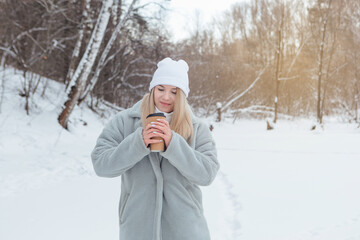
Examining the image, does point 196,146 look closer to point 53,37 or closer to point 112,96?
point 53,37

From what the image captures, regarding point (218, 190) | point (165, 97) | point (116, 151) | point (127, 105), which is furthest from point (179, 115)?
point (127, 105)

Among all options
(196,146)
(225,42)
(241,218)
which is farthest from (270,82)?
(196,146)

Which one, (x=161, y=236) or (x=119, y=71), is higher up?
(x=119, y=71)

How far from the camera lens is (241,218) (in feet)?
12.6

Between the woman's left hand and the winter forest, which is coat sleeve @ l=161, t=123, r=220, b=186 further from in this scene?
the winter forest

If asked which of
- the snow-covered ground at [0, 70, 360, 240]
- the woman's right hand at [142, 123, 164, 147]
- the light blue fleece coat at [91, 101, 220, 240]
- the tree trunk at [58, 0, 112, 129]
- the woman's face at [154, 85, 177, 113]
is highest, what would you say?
the tree trunk at [58, 0, 112, 129]

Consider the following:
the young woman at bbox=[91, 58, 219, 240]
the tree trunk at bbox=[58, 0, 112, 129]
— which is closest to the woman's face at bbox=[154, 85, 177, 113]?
the young woman at bbox=[91, 58, 219, 240]

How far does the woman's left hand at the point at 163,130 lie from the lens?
122cm

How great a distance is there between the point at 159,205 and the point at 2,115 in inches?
319

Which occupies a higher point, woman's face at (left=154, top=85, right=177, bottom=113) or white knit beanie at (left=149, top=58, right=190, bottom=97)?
white knit beanie at (left=149, top=58, right=190, bottom=97)

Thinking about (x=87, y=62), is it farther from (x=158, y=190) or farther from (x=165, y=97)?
(x=158, y=190)

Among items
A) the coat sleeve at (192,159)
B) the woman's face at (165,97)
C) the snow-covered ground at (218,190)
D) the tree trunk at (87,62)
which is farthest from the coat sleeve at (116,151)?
the tree trunk at (87,62)

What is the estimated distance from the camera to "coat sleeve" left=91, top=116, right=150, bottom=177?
1272mm

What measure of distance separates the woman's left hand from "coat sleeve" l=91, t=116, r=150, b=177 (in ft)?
0.27
